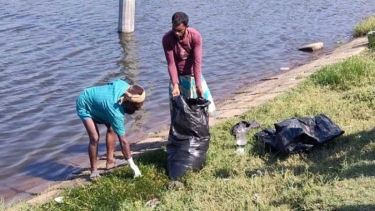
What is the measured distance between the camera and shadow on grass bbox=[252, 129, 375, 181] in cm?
556

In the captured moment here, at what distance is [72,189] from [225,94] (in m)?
5.57

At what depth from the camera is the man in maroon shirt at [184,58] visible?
641 cm

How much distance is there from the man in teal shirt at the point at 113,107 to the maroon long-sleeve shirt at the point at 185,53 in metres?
0.62

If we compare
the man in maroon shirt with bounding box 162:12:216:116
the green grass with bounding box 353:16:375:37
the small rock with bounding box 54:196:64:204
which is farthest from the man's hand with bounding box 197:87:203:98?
the green grass with bounding box 353:16:375:37

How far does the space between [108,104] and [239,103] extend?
389 cm

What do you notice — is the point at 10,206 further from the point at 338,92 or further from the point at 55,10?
the point at 55,10

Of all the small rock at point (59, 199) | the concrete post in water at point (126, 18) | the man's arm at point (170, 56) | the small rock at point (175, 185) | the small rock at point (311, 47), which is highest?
the man's arm at point (170, 56)

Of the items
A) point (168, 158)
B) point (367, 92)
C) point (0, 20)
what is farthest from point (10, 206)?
point (0, 20)

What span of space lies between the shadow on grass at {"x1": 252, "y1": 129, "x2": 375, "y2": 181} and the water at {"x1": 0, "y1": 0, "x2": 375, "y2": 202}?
3128mm

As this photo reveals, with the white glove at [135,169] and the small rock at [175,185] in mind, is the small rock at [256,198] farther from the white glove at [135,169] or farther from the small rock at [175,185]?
the white glove at [135,169]

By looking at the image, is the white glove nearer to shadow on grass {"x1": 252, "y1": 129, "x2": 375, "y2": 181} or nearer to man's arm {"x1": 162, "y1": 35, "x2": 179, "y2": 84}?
man's arm {"x1": 162, "y1": 35, "x2": 179, "y2": 84}

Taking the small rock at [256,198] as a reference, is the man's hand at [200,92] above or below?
above

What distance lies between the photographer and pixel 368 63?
9180 millimetres

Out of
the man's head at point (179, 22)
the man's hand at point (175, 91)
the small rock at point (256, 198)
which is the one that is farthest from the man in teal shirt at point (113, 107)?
the small rock at point (256, 198)
